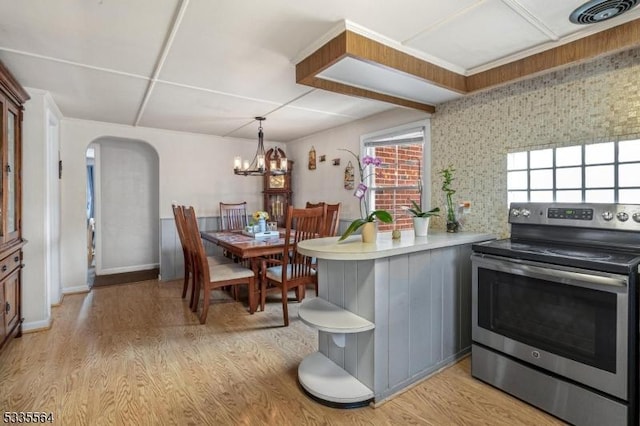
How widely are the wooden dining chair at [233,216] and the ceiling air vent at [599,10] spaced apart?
4281mm

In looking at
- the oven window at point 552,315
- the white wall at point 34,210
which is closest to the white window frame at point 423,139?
the oven window at point 552,315

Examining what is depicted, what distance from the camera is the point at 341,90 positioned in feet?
7.91

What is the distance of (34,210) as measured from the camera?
288cm

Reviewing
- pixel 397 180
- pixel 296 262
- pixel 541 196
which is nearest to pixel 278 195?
pixel 397 180

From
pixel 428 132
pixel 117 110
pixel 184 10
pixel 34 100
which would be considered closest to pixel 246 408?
pixel 184 10

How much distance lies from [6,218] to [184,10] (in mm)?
2137

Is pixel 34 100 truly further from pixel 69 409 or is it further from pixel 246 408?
pixel 246 408

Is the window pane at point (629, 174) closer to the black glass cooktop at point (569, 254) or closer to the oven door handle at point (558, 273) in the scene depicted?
the black glass cooktop at point (569, 254)

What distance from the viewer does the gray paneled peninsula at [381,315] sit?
5.94 ft

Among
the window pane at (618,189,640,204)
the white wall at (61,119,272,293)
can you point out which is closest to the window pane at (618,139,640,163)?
the window pane at (618,189,640,204)

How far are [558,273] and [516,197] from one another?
931mm

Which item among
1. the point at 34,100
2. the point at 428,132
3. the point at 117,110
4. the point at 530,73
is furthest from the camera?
the point at 117,110

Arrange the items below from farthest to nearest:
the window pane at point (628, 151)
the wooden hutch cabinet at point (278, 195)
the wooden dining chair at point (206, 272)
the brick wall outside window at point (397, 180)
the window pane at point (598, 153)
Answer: the wooden hutch cabinet at point (278, 195) → the brick wall outside window at point (397, 180) → the wooden dining chair at point (206, 272) → the window pane at point (598, 153) → the window pane at point (628, 151)

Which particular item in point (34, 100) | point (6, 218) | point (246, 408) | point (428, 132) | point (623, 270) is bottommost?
point (246, 408)
